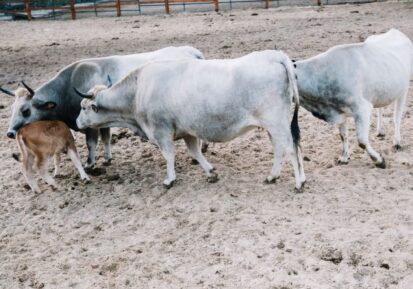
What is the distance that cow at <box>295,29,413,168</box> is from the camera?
18.9ft

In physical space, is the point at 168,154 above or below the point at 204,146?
above

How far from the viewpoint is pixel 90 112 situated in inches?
244

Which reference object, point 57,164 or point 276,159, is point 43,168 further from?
point 276,159

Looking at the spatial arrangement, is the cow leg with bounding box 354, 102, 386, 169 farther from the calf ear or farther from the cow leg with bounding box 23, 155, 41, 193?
the cow leg with bounding box 23, 155, 41, 193

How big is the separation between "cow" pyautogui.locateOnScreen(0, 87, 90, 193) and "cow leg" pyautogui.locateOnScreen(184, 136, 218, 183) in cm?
128

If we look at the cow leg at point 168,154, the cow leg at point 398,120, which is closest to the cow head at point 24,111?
the cow leg at point 168,154

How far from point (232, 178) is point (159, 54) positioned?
6.59 ft

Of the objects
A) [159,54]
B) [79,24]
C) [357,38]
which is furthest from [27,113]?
[79,24]

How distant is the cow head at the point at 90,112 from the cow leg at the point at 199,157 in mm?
1035

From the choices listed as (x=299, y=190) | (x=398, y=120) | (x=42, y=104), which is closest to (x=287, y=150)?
(x=299, y=190)

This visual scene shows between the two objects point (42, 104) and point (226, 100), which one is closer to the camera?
point (226, 100)

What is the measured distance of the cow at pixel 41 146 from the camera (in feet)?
19.3

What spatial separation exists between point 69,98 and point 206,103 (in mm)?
2017

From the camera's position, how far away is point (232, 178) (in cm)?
605
